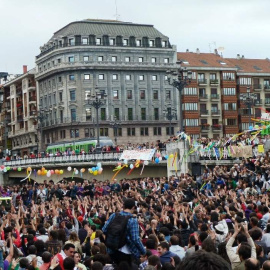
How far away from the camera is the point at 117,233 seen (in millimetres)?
8680

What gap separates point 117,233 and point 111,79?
78573 millimetres

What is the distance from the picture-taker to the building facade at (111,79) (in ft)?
280

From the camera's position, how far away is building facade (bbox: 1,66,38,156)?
97.6 meters

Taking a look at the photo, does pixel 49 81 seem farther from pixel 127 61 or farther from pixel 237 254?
pixel 237 254

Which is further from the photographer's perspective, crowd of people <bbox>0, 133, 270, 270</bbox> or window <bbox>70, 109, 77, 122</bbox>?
window <bbox>70, 109, 77, 122</bbox>

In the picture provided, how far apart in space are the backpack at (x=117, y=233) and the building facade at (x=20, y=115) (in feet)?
281

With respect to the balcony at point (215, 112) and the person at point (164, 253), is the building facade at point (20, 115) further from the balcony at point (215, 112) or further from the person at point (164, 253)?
the person at point (164, 253)

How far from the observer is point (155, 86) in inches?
3501

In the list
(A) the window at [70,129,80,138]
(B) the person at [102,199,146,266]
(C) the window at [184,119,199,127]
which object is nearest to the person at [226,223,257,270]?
(B) the person at [102,199,146,266]

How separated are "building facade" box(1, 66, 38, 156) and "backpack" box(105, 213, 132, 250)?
85644mm

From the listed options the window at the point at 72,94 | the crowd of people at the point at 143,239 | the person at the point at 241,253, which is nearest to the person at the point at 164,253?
the crowd of people at the point at 143,239

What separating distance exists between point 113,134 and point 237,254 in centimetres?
7736

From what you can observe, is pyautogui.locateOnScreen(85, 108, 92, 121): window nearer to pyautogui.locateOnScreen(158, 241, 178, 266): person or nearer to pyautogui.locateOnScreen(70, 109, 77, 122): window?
pyautogui.locateOnScreen(70, 109, 77, 122): window

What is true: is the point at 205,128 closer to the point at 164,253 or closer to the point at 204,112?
the point at 204,112
